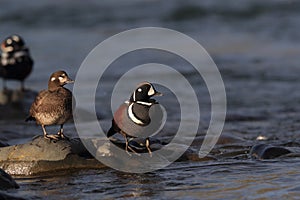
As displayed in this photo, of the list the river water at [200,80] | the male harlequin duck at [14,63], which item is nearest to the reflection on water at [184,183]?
the river water at [200,80]

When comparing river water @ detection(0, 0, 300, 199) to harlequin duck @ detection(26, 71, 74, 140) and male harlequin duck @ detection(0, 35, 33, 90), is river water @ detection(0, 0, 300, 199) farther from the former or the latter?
male harlequin duck @ detection(0, 35, 33, 90)

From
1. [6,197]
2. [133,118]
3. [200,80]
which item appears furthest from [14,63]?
[6,197]

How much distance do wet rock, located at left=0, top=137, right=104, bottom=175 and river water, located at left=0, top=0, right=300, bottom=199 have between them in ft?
0.48

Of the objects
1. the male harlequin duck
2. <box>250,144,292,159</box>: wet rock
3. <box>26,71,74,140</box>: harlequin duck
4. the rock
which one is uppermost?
the male harlequin duck

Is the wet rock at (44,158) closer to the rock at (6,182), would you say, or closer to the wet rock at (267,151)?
the rock at (6,182)

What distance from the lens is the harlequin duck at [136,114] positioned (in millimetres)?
7367

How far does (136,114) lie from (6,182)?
1415mm

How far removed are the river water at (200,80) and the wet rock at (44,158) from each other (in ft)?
0.48

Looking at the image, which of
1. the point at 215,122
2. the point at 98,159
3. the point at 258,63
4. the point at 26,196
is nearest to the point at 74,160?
the point at 98,159

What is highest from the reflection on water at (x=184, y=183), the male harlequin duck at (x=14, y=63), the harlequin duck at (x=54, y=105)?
the male harlequin duck at (x=14, y=63)

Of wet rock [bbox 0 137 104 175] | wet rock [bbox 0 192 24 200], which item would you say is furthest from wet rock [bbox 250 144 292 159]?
wet rock [bbox 0 192 24 200]

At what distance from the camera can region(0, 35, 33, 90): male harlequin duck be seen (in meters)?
12.5

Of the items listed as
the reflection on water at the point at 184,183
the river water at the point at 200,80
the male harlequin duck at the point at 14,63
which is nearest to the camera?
the reflection on water at the point at 184,183

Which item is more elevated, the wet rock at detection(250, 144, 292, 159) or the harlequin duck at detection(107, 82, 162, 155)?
the harlequin duck at detection(107, 82, 162, 155)
